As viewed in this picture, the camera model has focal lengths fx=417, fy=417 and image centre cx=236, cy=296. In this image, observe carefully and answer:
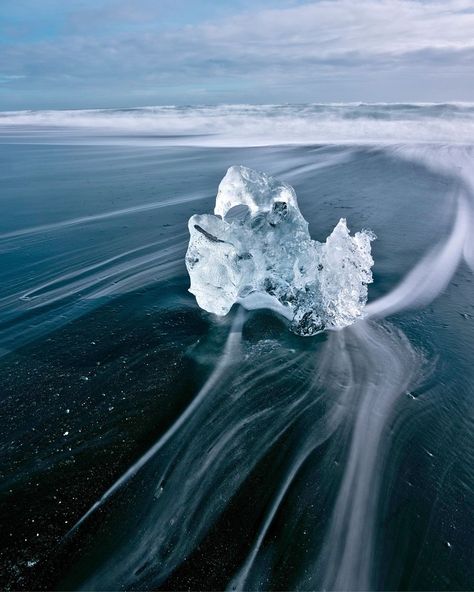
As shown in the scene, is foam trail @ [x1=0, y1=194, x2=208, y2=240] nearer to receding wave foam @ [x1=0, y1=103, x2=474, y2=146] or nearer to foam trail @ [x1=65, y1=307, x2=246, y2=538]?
foam trail @ [x1=65, y1=307, x2=246, y2=538]

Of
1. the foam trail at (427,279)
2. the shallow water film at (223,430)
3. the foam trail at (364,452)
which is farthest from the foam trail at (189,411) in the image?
the foam trail at (427,279)

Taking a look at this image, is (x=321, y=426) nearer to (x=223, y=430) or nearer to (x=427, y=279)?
(x=223, y=430)

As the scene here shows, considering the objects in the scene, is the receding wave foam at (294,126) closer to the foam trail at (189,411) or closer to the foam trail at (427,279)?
the foam trail at (427,279)

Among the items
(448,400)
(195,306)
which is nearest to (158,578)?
(448,400)

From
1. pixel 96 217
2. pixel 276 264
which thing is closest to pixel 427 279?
pixel 276 264

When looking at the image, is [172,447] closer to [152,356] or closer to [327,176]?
[152,356]

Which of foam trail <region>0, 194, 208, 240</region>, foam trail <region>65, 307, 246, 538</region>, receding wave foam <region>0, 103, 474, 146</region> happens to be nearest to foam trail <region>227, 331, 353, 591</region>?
foam trail <region>65, 307, 246, 538</region>
